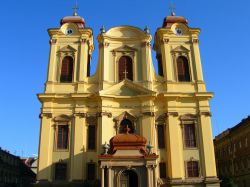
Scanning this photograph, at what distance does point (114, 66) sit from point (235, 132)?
20.2m

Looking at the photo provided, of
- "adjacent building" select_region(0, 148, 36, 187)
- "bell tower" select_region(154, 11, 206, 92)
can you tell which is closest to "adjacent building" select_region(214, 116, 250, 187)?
"bell tower" select_region(154, 11, 206, 92)

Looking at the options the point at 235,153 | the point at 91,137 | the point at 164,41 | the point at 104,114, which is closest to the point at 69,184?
the point at 91,137

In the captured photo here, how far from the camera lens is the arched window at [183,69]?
32.9 m

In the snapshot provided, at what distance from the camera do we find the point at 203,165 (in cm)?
2922

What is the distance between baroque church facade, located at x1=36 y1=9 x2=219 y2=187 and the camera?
1133 inches

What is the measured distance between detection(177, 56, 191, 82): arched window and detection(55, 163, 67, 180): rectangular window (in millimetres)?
14086

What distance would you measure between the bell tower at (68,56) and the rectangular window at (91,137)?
4029 millimetres

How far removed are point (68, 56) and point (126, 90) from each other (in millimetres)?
7095

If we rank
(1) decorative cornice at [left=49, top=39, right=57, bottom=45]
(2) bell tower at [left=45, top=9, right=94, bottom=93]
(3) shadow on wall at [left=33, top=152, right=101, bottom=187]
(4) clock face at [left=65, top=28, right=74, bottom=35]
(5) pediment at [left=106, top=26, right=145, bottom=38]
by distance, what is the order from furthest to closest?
(4) clock face at [left=65, top=28, right=74, bottom=35], (5) pediment at [left=106, top=26, right=145, bottom=38], (1) decorative cornice at [left=49, top=39, right=57, bottom=45], (2) bell tower at [left=45, top=9, right=94, bottom=93], (3) shadow on wall at [left=33, top=152, right=101, bottom=187]

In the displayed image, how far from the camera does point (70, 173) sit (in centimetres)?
2855

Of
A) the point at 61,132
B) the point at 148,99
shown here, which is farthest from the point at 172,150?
the point at 61,132

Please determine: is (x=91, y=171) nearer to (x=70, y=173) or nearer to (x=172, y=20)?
(x=70, y=173)

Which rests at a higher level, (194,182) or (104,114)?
(104,114)

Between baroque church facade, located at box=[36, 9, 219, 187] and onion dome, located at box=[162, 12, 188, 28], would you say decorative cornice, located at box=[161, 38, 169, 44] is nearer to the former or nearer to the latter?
baroque church facade, located at box=[36, 9, 219, 187]
